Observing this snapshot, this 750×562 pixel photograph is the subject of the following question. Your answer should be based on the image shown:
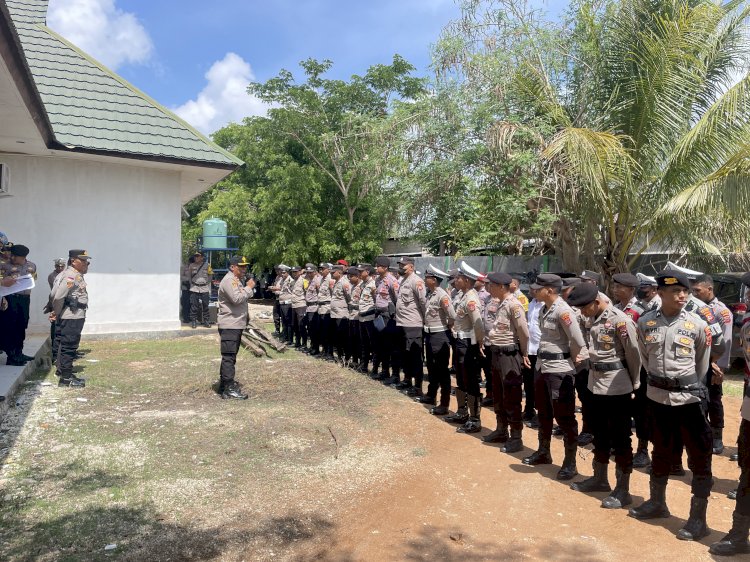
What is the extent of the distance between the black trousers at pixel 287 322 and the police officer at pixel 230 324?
5513 millimetres

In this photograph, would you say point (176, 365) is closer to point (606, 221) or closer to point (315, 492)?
point (315, 492)

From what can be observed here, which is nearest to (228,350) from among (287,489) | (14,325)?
(14,325)

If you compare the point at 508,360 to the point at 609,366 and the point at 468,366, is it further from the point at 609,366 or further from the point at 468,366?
the point at 609,366

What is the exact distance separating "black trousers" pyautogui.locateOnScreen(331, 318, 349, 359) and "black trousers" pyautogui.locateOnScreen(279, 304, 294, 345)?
2362mm

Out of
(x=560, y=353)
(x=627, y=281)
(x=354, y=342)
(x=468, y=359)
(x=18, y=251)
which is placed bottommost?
(x=354, y=342)

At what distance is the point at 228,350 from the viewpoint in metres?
7.59

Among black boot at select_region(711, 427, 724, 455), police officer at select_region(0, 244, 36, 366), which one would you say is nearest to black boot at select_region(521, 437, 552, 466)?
black boot at select_region(711, 427, 724, 455)

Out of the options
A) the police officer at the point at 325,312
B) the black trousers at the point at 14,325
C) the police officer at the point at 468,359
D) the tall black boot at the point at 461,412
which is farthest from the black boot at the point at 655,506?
the black trousers at the point at 14,325

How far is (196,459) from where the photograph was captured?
5324mm

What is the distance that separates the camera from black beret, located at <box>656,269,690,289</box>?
409 cm

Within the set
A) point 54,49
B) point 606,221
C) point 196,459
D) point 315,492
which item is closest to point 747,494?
point 315,492

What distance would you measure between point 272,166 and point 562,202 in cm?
1563

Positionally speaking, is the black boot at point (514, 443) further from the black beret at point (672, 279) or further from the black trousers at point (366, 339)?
the black trousers at point (366, 339)

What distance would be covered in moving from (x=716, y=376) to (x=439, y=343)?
309 cm
